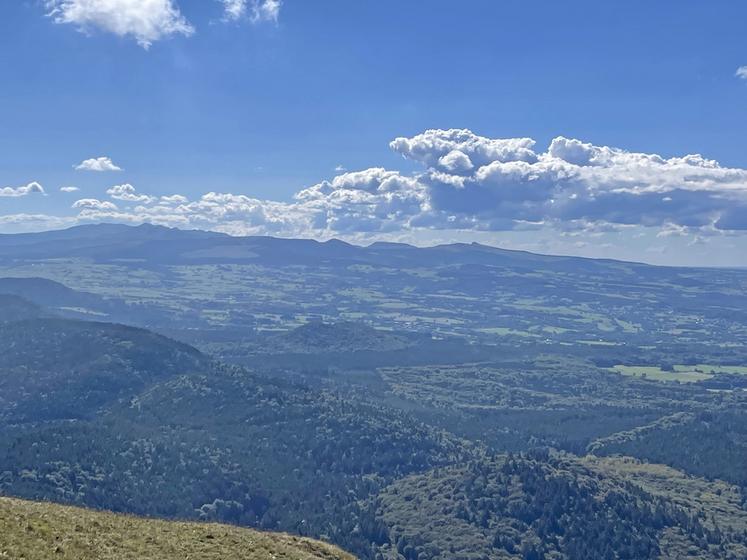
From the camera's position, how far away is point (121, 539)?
205ft

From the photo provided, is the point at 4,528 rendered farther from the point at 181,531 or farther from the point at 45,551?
the point at 181,531

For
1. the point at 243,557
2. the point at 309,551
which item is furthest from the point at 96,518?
the point at 309,551

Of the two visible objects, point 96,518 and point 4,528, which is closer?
point 4,528

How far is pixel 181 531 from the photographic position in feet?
223

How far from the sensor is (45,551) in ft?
181

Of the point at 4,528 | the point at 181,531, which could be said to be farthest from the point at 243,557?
the point at 4,528

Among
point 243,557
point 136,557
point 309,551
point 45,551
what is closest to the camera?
point 45,551

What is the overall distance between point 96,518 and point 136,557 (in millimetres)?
8541

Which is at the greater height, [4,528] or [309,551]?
[4,528]

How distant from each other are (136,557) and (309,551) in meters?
17.4

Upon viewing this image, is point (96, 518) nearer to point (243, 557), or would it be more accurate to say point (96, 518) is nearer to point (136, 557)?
point (136, 557)

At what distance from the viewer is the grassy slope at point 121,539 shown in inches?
2231

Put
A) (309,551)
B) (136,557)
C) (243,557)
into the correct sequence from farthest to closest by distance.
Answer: (309,551) → (243,557) → (136,557)

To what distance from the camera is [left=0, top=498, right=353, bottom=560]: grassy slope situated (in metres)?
56.7
